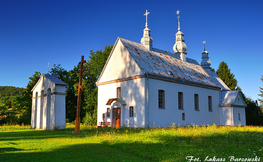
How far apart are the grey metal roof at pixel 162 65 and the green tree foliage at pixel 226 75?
18096mm

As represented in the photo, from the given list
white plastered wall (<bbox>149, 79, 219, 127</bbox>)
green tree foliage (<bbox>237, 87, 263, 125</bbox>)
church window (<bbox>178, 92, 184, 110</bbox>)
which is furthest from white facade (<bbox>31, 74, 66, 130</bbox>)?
green tree foliage (<bbox>237, 87, 263, 125</bbox>)

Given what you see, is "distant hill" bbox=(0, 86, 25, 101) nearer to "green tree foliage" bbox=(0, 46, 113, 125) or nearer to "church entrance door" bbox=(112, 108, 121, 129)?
"green tree foliage" bbox=(0, 46, 113, 125)

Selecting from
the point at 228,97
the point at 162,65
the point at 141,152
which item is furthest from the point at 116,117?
the point at 228,97

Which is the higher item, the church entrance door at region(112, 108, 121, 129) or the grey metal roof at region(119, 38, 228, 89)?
the grey metal roof at region(119, 38, 228, 89)

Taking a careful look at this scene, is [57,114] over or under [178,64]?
under

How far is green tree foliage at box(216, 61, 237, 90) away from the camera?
43781 mm

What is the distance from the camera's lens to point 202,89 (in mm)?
25781

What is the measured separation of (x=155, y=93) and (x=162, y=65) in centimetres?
399

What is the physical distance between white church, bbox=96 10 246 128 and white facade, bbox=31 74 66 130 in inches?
177

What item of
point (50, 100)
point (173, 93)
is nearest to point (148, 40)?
point (173, 93)

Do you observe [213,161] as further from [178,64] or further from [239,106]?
[239,106]

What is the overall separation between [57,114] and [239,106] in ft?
70.1

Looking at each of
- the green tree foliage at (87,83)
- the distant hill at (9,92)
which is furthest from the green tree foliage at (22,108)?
the distant hill at (9,92)

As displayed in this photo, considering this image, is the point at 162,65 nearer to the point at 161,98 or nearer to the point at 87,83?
the point at 161,98
